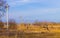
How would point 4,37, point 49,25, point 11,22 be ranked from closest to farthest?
point 4,37
point 11,22
point 49,25

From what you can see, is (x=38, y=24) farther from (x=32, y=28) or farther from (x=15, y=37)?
(x=15, y=37)

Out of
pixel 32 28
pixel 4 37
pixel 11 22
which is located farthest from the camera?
pixel 32 28

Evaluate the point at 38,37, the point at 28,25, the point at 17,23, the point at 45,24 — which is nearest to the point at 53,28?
the point at 45,24

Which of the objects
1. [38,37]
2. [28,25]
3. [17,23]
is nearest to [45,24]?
[28,25]

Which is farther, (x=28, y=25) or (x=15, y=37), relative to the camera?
(x=28, y=25)

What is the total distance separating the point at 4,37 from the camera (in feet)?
76.1

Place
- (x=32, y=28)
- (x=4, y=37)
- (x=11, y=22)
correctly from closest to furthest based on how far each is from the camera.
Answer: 1. (x=4, y=37)
2. (x=11, y=22)
3. (x=32, y=28)

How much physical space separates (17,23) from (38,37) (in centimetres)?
1059

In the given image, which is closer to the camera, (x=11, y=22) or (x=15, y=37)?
(x=15, y=37)

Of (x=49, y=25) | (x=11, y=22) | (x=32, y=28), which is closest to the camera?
(x=11, y=22)

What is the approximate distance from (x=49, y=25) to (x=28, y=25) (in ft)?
14.1

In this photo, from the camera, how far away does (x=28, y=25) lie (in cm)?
3581

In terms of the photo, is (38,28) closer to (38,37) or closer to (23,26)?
(23,26)

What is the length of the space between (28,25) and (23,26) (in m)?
0.94
